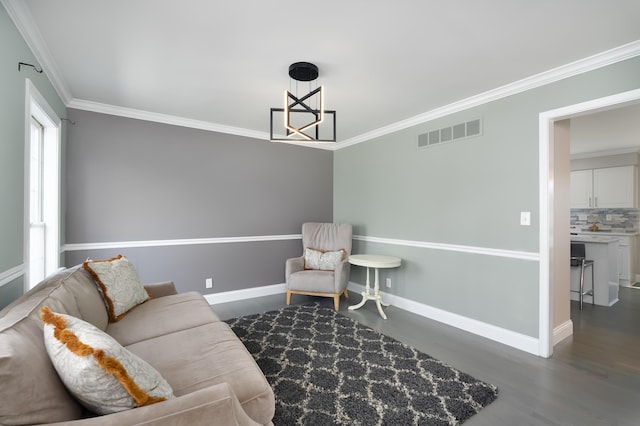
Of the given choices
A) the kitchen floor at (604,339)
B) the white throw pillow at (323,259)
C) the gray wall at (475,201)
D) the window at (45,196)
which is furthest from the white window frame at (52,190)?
the kitchen floor at (604,339)

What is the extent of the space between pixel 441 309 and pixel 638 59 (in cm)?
268

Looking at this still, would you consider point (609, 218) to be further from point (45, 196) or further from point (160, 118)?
point (45, 196)

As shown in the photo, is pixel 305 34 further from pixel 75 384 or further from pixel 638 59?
pixel 638 59

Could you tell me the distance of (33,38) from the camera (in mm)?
1961

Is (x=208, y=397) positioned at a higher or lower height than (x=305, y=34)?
lower

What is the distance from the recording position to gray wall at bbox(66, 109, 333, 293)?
3252mm

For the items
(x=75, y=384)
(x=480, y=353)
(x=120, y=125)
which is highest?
(x=120, y=125)

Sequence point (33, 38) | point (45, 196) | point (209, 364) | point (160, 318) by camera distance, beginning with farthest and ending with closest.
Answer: point (45, 196) < point (160, 318) < point (33, 38) < point (209, 364)

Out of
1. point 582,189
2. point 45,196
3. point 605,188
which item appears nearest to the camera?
point 45,196

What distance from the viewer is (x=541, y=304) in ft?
8.52

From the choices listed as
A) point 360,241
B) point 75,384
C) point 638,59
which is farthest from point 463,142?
point 75,384

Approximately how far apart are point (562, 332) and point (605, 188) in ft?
13.9

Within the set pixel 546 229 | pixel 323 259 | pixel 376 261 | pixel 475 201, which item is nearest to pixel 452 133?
pixel 475 201

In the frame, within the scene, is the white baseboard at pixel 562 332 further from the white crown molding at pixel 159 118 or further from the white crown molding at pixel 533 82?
the white crown molding at pixel 159 118
